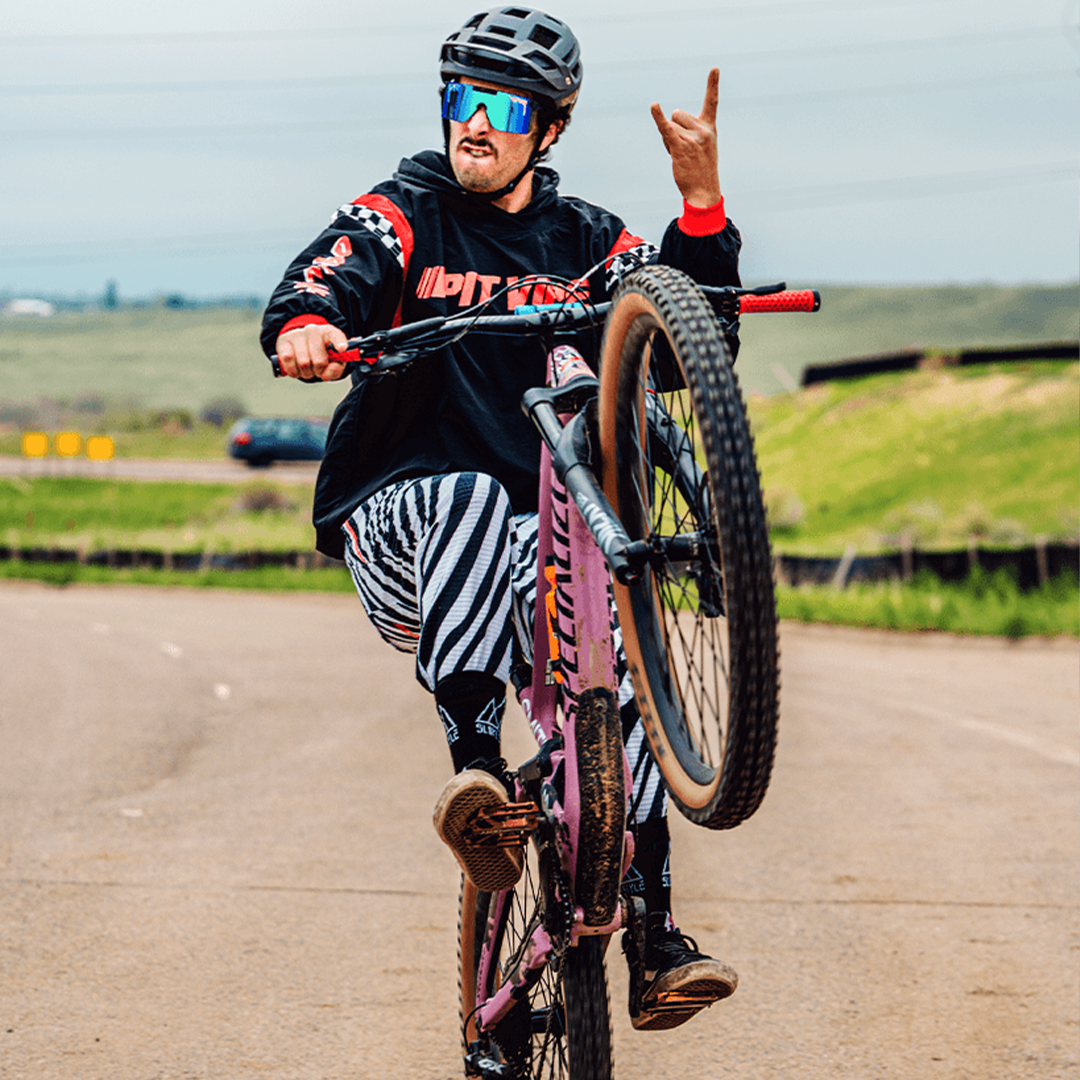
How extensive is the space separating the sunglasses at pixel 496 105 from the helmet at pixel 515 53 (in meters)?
0.02

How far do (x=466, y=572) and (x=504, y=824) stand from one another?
46cm

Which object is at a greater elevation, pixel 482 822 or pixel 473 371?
pixel 473 371

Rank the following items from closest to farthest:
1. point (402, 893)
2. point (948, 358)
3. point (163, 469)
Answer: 1. point (402, 893)
2. point (948, 358)
3. point (163, 469)

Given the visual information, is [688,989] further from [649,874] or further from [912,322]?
[912,322]

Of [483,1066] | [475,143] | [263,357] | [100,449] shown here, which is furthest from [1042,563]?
[263,357]

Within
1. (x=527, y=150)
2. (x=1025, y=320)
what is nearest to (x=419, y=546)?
(x=527, y=150)

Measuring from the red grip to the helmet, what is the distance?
63 centimetres

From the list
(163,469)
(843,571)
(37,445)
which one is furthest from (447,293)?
(37,445)

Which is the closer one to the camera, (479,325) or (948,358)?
(479,325)

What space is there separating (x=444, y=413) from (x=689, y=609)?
2.35 feet

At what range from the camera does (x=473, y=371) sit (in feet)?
10.7

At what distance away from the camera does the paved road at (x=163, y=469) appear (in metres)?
46.6

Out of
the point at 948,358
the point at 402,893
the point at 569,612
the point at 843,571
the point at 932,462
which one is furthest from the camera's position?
the point at 948,358

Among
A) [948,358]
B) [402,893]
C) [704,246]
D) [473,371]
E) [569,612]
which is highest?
[948,358]
